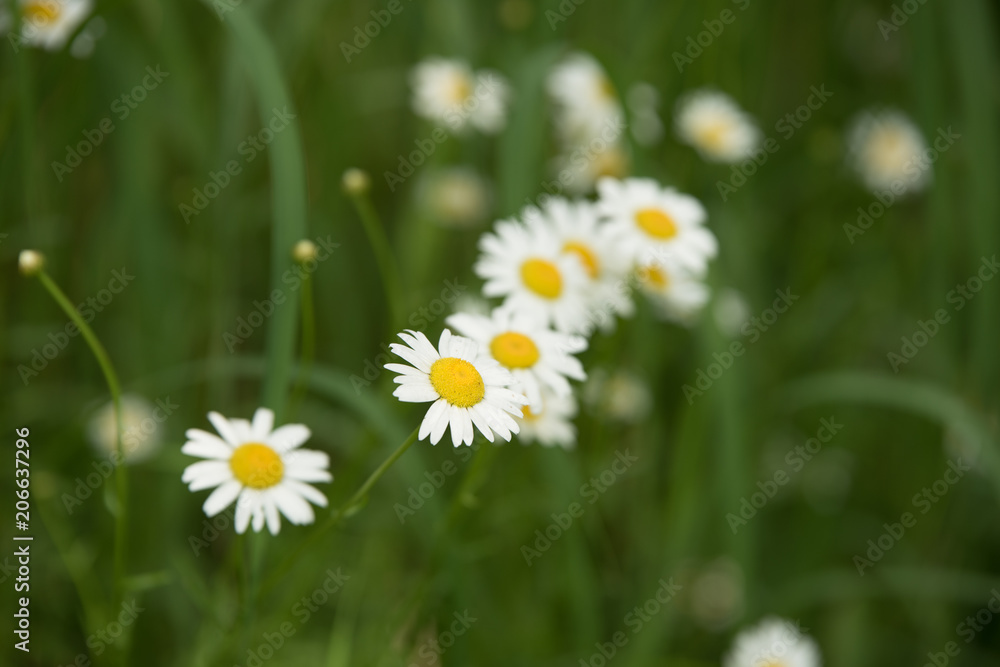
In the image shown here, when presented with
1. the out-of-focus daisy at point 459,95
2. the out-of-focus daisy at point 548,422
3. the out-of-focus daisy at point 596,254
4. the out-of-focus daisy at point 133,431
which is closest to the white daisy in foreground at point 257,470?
the out-of-focus daisy at point 548,422

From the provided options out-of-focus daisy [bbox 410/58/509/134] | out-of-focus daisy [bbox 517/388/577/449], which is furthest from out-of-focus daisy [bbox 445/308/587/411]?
out-of-focus daisy [bbox 410/58/509/134]

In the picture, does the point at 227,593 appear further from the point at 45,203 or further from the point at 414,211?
the point at 414,211

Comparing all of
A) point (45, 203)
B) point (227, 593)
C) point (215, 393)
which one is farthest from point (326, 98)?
point (227, 593)

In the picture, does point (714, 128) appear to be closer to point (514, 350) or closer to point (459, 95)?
point (459, 95)

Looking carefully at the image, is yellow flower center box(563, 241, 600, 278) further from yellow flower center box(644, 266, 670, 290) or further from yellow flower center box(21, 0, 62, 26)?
yellow flower center box(21, 0, 62, 26)

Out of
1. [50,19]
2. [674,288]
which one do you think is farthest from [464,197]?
[50,19]

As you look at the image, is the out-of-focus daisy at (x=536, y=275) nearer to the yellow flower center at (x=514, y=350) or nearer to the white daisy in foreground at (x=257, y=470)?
the yellow flower center at (x=514, y=350)
